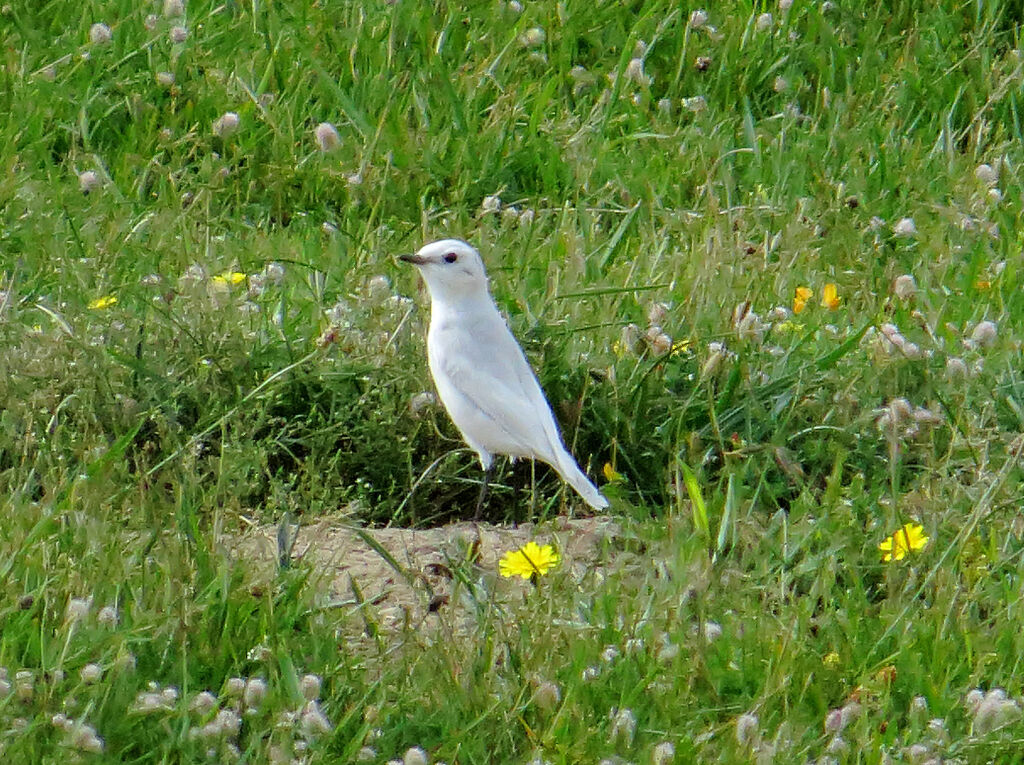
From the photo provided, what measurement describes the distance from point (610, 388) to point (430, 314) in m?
0.62

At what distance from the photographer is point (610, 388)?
462 cm

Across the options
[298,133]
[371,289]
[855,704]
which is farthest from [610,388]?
[298,133]

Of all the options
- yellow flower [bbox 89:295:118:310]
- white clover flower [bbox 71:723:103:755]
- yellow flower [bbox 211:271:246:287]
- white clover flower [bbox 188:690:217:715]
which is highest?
white clover flower [bbox 71:723:103:755]

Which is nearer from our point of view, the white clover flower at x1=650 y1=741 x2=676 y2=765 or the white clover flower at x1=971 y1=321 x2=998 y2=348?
the white clover flower at x1=650 y1=741 x2=676 y2=765

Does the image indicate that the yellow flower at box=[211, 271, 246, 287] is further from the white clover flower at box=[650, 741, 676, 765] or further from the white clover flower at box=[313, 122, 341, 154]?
the white clover flower at box=[650, 741, 676, 765]

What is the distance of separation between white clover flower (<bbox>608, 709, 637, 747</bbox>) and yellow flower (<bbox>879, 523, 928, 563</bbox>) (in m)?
0.87

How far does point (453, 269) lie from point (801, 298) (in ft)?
4.22

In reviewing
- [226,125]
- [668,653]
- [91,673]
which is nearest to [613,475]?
[668,653]

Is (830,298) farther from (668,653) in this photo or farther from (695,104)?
(668,653)

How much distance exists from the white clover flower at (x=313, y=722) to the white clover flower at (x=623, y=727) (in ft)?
1.63

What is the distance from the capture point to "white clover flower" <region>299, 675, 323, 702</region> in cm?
325

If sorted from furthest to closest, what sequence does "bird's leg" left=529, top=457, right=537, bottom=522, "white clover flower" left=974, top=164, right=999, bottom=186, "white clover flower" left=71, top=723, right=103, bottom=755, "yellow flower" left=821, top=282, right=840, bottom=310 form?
"white clover flower" left=974, top=164, right=999, bottom=186, "yellow flower" left=821, top=282, right=840, bottom=310, "bird's leg" left=529, top=457, right=537, bottom=522, "white clover flower" left=71, top=723, right=103, bottom=755

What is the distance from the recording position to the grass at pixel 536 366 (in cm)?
340

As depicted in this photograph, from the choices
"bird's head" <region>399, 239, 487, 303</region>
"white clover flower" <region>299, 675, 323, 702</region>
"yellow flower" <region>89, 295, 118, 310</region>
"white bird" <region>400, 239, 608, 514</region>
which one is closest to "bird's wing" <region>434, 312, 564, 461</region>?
"white bird" <region>400, 239, 608, 514</region>
